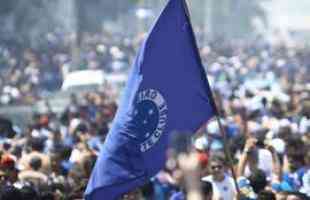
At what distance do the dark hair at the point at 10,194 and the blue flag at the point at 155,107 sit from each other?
4.25 feet

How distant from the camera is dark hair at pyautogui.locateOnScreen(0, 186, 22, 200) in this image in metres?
6.93

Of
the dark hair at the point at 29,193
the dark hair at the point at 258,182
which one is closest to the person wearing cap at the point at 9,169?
the dark hair at the point at 29,193

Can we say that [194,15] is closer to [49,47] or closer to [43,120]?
[49,47]

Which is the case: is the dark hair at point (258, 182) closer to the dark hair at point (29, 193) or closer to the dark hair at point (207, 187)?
the dark hair at point (207, 187)

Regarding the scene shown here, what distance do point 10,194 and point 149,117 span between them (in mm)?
1501

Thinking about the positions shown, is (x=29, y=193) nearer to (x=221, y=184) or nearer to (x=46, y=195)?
(x=46, y=195)

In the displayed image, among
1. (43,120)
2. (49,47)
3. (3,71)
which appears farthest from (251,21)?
(43,120)

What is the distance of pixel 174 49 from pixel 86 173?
3049mm

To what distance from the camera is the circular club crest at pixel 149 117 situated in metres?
5.89

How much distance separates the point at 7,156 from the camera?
9.10m

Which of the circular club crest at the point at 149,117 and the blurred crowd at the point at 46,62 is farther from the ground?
the blurred crowd at the point at 46,62

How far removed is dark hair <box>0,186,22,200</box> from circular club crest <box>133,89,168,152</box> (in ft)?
4.72

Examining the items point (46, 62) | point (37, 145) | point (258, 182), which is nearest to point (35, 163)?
point (37, 145)

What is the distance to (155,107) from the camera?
5.98m
